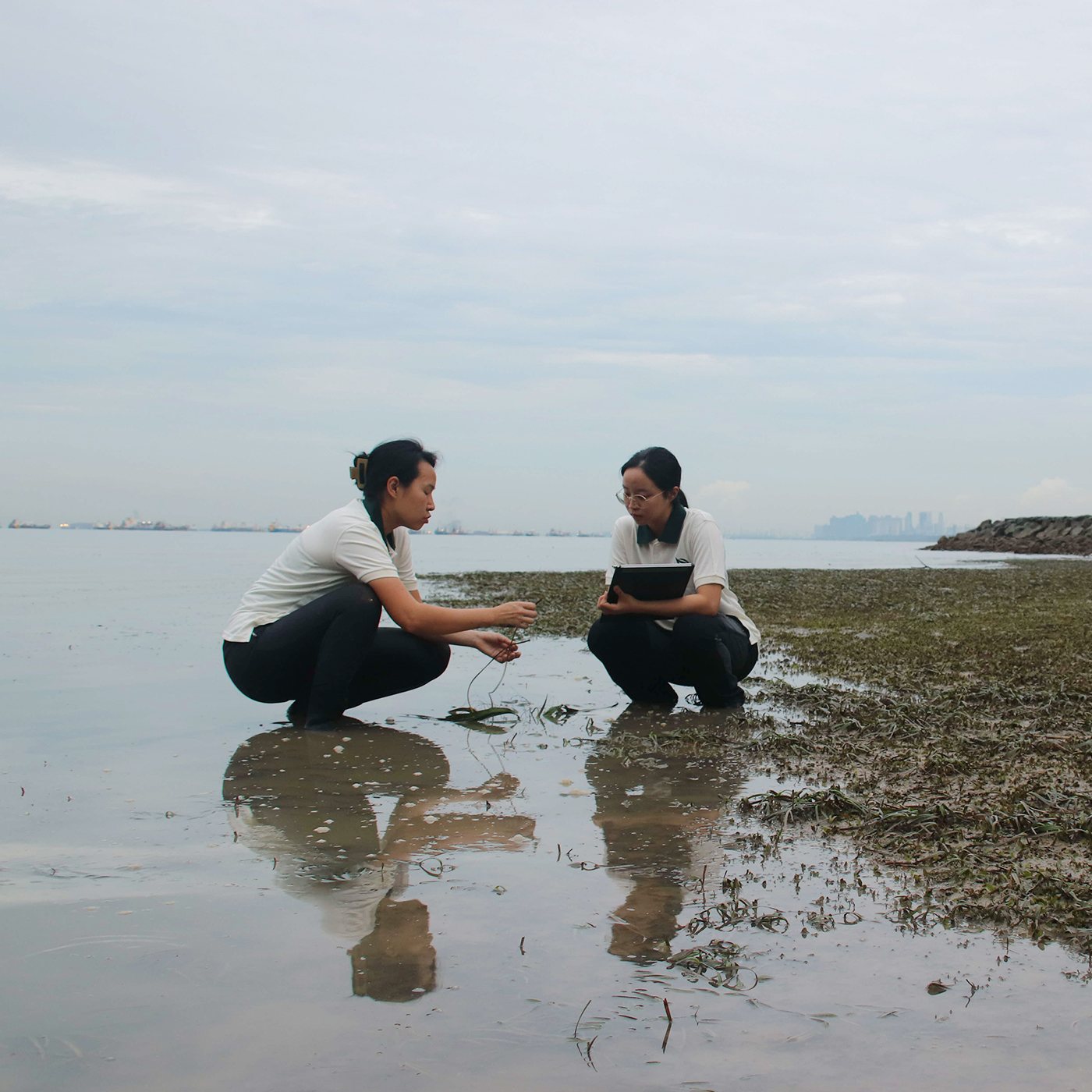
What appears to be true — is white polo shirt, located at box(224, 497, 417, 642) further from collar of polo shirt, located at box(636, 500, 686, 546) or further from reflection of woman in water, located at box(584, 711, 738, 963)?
reflection of woman in water, located at box(584, 711, 738, 963)

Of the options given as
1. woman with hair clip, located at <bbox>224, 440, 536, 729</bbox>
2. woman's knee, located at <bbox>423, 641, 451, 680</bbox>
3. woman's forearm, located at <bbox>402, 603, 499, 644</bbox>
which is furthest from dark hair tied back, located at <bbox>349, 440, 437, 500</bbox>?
woman's knee, located at <bbox>423, 641, 451, 680</bbox>

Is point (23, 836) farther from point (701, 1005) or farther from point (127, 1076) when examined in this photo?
point (701, 1005)

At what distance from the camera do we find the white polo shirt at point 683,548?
220 inches

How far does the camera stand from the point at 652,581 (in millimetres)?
5508

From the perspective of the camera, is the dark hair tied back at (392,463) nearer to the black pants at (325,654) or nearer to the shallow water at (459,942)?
the black pants at (325,654)

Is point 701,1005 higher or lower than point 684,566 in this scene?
lower

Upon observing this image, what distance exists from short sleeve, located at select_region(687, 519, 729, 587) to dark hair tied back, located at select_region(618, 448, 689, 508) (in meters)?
0.33

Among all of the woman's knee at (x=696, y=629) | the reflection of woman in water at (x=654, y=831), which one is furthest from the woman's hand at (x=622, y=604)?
the reflection of woman in water at (x=654, y=831)

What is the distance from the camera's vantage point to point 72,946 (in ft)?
8.00

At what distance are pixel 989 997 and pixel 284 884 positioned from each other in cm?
189

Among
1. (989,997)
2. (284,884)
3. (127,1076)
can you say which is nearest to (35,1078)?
(127,1076)

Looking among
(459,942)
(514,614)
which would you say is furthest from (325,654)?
(459,942)

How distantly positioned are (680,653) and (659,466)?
44.4 inches

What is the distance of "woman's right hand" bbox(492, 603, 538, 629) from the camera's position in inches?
194
